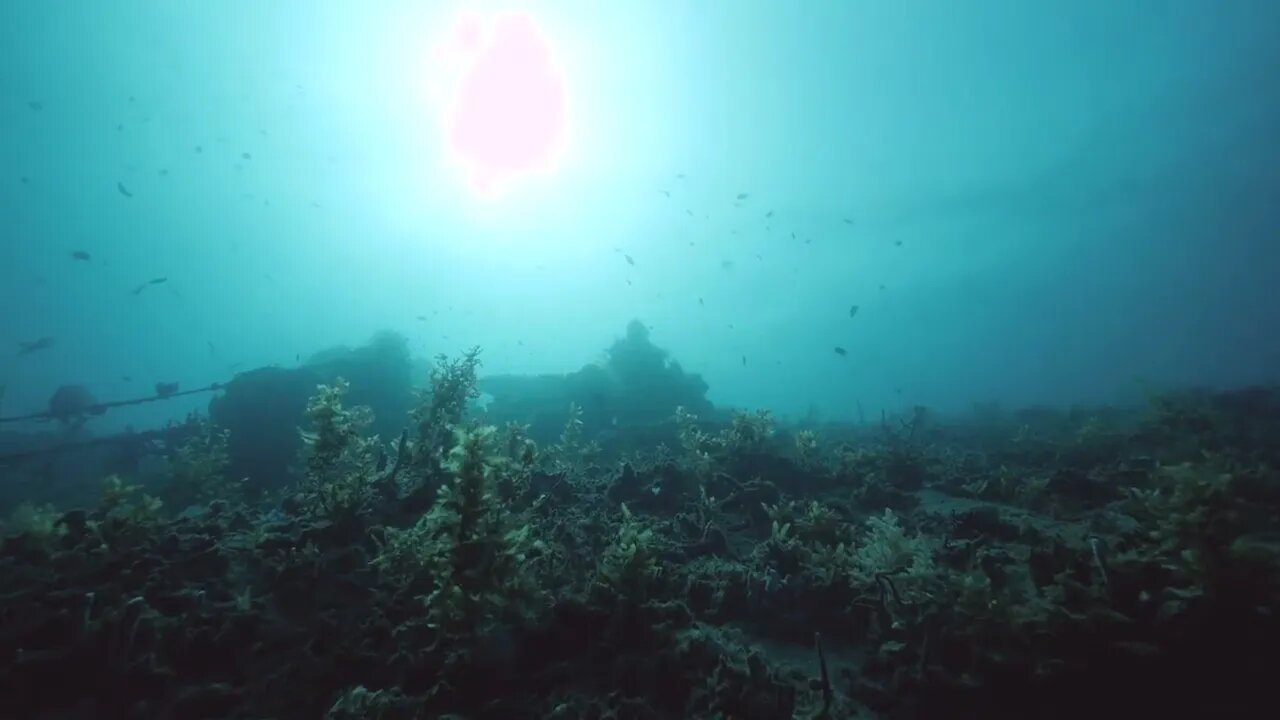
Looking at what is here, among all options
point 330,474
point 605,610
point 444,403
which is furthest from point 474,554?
point 444,403

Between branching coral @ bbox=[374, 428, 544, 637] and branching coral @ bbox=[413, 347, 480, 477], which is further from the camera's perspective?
branching coral @ bbox=[413, 347, 480, 477]

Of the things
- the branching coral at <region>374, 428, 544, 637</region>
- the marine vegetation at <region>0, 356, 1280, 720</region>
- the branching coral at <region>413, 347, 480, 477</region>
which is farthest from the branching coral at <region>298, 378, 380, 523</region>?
the branching coral at <region>413, 347, 480, 477</region>

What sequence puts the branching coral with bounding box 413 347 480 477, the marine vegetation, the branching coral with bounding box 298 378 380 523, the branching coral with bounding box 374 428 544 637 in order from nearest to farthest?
the marine vegetation, the branching coral with bounding box 374 428 544 637, the branching coral with bounding box 298 378 380 523, the branching coral with bounding box 413 347 480 477

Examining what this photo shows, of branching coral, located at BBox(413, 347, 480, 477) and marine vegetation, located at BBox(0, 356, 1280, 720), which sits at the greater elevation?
branching coral, located at BBox(413, 347, 480, 477)

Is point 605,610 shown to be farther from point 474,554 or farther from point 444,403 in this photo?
point 444,403

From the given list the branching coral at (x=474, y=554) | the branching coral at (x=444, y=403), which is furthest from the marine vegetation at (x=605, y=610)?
the branching coral at (x=444, y=403)

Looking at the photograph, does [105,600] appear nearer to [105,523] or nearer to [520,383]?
[105,523]

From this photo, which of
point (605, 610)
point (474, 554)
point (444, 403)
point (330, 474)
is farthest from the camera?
point (444, 403)

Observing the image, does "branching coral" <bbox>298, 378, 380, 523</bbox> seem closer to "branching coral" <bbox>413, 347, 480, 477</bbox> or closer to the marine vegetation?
the marine vegetation

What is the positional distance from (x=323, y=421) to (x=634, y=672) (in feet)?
25.8

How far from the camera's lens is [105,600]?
6305mm

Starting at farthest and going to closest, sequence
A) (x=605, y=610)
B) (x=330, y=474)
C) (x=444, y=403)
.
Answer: (x=444, y=403), (x=330, y=474), (x=605, y=610)

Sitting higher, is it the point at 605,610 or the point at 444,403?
the point at 444,403

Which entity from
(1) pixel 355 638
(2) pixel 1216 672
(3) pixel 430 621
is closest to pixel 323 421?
(1) pixel 355 638
